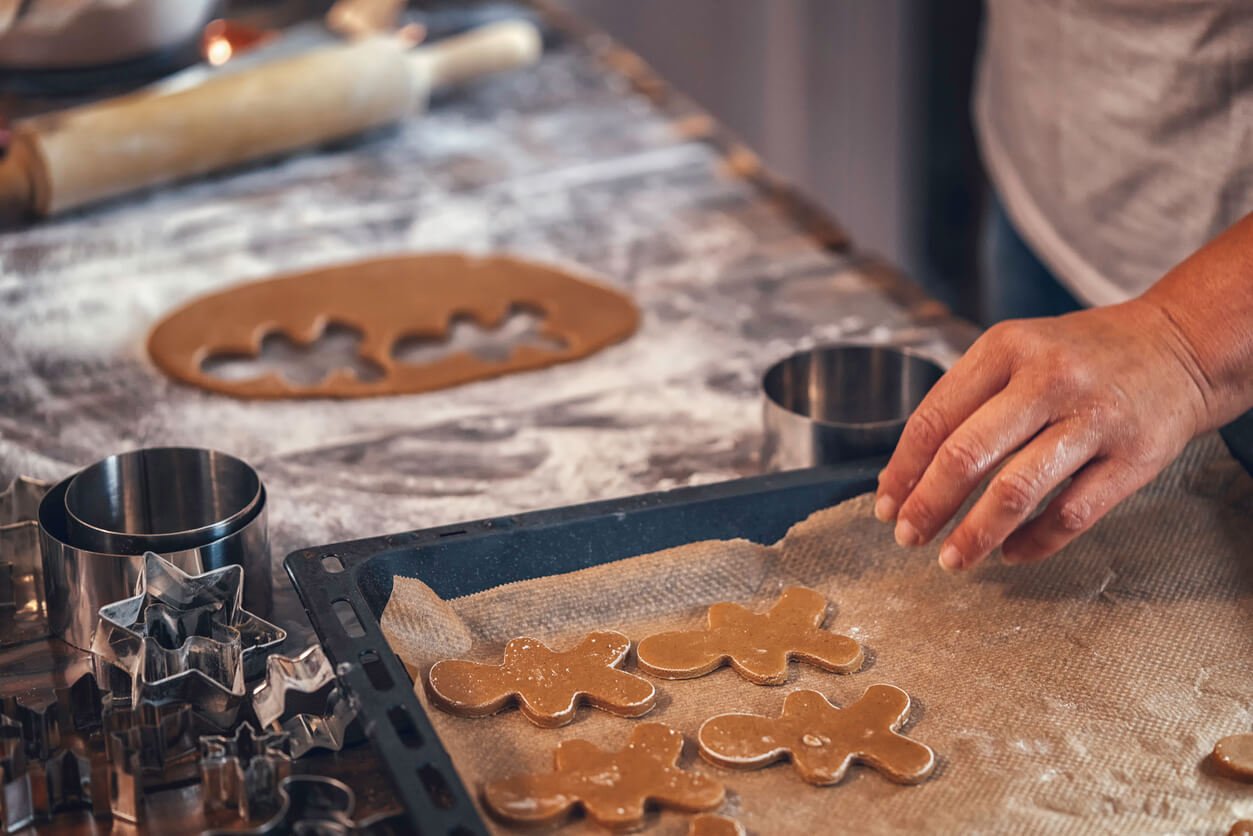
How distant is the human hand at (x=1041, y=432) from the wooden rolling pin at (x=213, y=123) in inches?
42.6

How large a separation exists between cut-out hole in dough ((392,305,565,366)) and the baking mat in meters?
0.48

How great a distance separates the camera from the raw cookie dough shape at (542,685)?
0.80m

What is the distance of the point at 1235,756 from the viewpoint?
2.48 ft

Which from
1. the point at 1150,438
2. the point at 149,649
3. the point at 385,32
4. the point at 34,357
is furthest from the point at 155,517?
the point at 385,32

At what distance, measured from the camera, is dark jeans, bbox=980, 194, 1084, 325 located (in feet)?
5.02

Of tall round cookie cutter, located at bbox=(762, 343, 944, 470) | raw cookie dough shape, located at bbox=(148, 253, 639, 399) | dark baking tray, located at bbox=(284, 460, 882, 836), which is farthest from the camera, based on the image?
raw cookie dough shape, located at bbox=(148, 253, 639, 399)

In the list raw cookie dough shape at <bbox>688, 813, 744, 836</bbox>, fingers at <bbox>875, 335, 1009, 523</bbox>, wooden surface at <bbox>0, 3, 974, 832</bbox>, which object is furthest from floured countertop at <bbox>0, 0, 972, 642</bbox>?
raw cookie dough shape at <bbox>688, 813, 744, 836</bbox>

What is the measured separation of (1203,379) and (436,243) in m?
0.92

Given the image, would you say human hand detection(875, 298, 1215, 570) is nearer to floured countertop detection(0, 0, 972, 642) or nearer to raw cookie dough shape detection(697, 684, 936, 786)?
raw cookie dough shape detection(697, 684, 936, 786)

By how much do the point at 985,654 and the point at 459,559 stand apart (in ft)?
1.12

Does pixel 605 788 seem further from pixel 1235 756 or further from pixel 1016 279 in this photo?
pixel 1016 279

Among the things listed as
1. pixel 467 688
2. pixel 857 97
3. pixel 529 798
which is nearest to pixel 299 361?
pixel 467 688

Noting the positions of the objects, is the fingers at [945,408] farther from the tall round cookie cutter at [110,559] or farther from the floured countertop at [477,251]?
the tall round cookie cutter at [110,559]

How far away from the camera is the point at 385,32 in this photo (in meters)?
2.06
